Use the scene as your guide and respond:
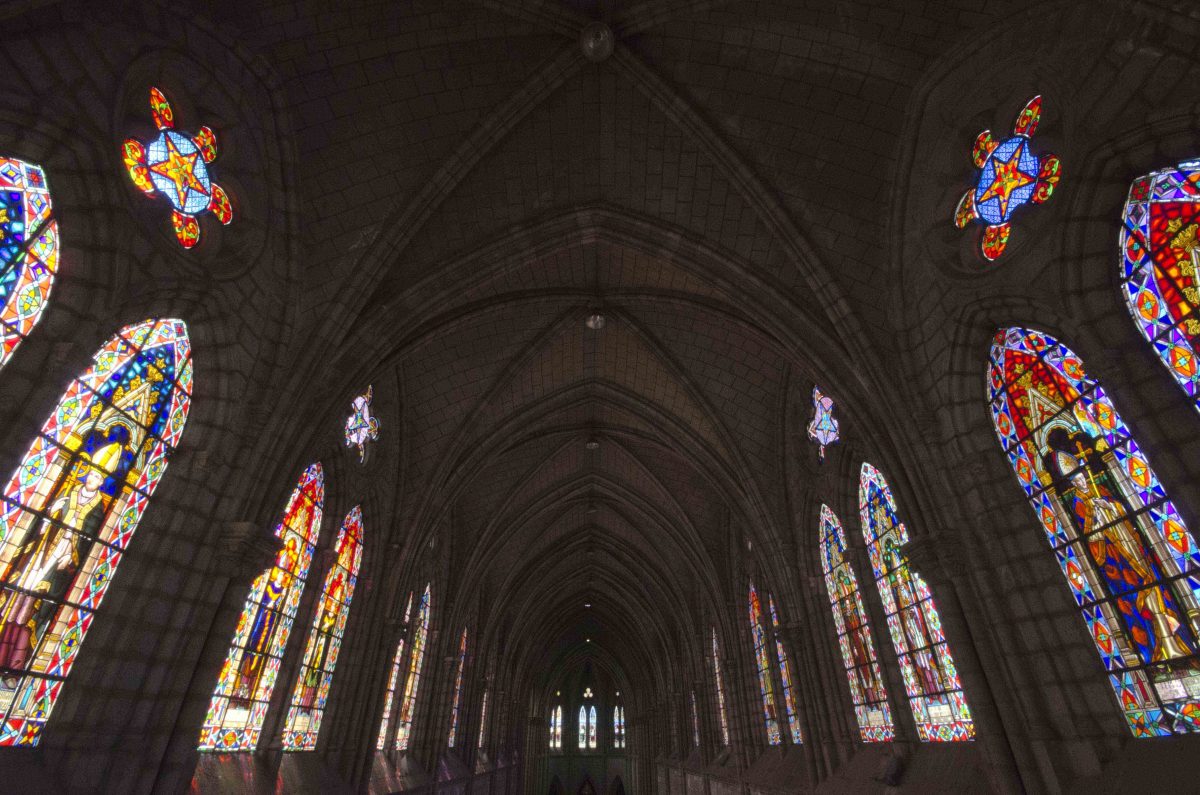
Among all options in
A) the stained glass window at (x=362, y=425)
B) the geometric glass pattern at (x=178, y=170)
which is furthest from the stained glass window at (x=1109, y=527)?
the stained glass window at (x=362, y=425)

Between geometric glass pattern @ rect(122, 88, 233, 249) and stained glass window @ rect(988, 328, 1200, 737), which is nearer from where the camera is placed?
stained glass window @ rect(988, 328, 1200, 737)

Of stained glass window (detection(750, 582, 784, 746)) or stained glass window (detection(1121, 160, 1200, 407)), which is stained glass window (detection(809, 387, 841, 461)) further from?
stained glass window (detection(750, 582, 784, 746))

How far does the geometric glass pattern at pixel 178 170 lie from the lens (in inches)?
297

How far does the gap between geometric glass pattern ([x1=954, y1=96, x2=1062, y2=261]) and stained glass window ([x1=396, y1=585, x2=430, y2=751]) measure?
16.2m

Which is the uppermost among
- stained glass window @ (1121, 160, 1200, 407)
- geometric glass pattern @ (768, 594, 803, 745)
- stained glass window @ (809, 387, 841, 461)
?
stained glass window @ (809, 387, 841, 461)

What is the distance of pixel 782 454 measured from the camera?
48.5 ft

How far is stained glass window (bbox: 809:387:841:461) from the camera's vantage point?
12.9 metres

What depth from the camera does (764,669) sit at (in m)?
18.5

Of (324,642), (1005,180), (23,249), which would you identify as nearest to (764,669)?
(324,642)

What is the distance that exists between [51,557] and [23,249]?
3.26m

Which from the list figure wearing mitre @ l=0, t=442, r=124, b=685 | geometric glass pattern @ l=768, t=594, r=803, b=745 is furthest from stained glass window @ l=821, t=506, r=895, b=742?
figure wearing mitre @ l=0, t=442, r=124, b=685

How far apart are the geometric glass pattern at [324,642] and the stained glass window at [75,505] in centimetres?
497

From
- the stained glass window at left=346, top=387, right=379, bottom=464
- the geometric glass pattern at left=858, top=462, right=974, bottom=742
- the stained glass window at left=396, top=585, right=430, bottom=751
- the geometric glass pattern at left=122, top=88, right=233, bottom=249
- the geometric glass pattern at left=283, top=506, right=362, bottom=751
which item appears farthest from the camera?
the stained glass window at left=396, top=585, right=430, bottom=751

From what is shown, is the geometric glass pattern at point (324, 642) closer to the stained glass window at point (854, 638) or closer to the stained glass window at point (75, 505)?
A: the stained glass window at point (75, 505)
